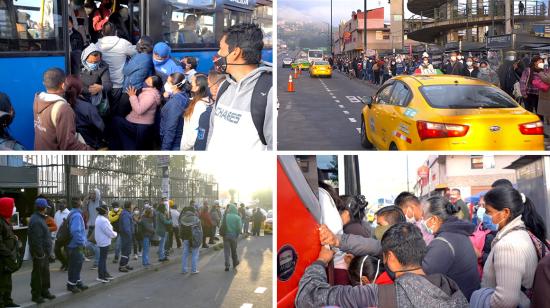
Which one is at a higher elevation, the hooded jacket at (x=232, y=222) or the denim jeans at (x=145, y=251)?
the hooded jacket at (x=232, y=222)

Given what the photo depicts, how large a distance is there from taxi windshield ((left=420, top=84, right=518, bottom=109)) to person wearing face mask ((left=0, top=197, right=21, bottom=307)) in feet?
7.35

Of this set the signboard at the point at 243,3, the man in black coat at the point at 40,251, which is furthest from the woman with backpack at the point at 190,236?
the signboard at the point at 243,3

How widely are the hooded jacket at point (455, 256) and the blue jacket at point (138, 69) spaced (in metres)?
1.87

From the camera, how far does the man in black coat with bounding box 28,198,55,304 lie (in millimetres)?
3523

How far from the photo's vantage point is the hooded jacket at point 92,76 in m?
3.94

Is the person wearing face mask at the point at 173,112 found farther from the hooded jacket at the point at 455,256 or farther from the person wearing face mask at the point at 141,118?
the hooded jacket at the point at 455,256

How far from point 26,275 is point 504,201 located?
243 cm

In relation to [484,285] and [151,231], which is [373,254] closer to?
[484,285]

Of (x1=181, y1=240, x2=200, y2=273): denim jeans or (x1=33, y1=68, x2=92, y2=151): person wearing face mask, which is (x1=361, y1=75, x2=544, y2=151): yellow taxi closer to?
(x1=181, y1=240, x2=200, y2=273): denim jeans

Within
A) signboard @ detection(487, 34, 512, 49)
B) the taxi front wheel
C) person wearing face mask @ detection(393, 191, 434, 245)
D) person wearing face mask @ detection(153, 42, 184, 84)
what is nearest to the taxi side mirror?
the taxi front wheel

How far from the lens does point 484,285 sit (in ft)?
10.8

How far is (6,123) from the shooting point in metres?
3.75

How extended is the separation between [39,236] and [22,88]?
82cm

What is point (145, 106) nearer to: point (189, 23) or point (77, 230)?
point (189, 23)
